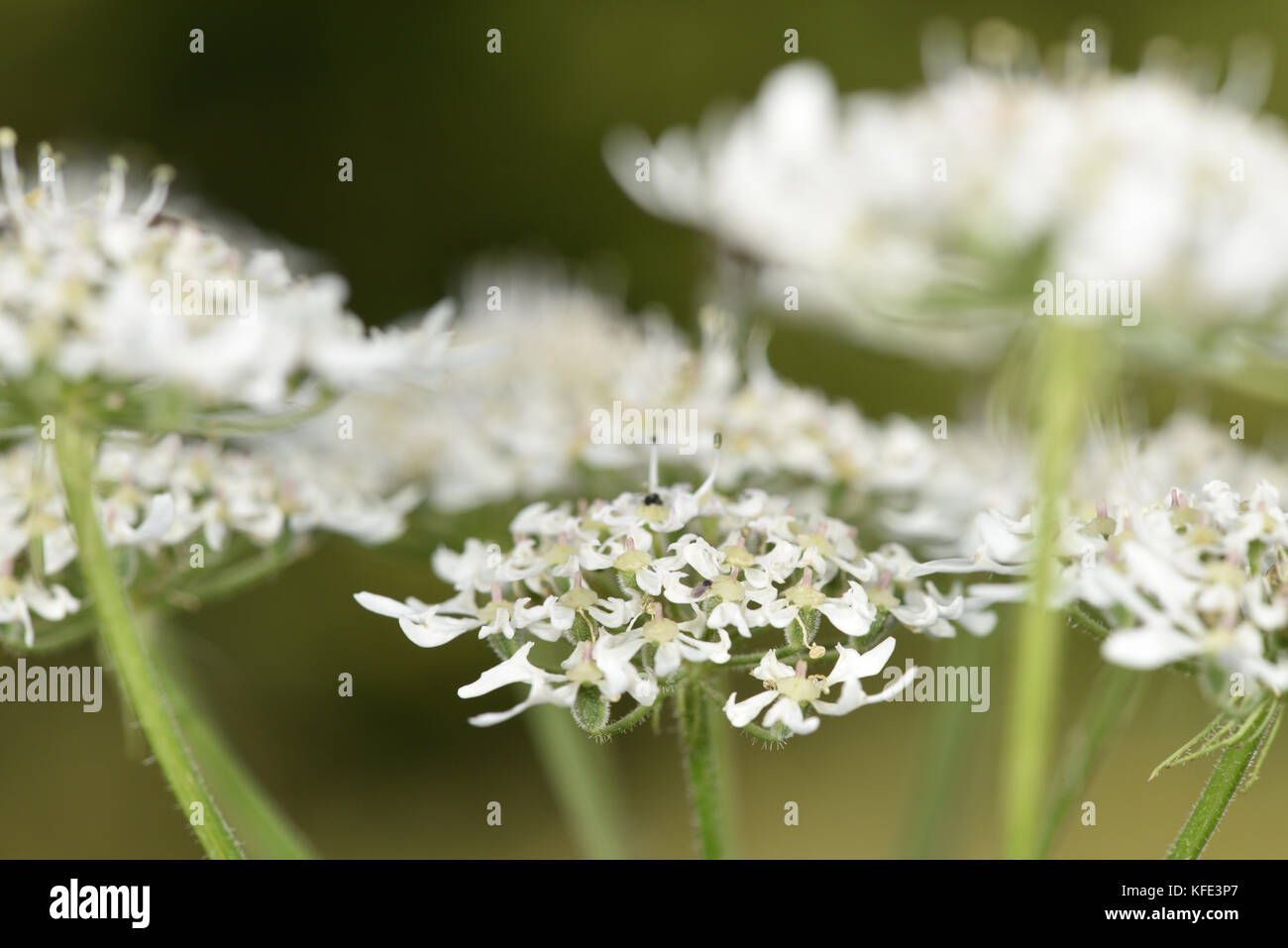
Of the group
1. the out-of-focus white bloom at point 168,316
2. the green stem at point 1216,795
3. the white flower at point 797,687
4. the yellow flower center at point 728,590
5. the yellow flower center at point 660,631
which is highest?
the out-of-focus white bloom at point 168,316

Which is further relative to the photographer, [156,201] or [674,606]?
[156,201]

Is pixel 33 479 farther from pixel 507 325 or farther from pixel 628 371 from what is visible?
pixel 507 325

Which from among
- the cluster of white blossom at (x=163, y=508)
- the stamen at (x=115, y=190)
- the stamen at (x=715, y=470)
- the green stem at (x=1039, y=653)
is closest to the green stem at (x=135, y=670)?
the cluster of white blossom at (x=163, y=508)

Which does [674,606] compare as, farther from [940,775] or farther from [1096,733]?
[940,775]

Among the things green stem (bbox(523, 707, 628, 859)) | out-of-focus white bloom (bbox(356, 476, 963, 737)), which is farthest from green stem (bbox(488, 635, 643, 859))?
out-of-focus white bloom (bbox(356, 476, 963, 737))

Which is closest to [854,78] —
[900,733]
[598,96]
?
[598,96]

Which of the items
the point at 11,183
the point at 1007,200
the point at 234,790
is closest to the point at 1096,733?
the point at 1007,200

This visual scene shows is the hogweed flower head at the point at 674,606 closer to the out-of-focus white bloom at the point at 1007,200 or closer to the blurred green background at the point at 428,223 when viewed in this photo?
the out-of-focus white bloom at the point at 1007,200
